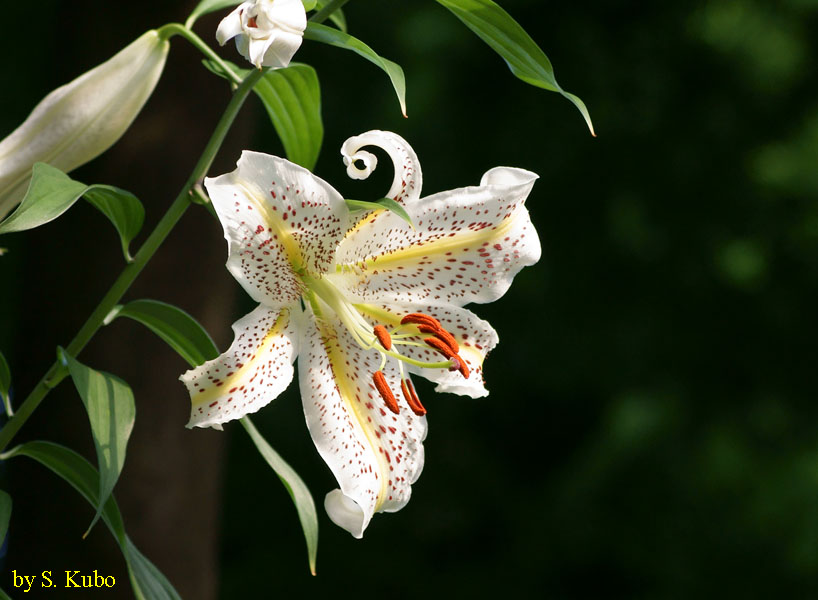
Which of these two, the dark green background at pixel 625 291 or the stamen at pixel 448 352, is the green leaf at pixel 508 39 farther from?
the dark green background at pixel 625 291

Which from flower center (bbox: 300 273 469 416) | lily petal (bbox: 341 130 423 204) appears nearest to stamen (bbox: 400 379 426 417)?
flower center (bbox: 300 273 469 416)

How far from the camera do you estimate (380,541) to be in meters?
2.33

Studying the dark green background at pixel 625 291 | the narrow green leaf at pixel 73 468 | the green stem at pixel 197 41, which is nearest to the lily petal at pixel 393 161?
the green stem at pixel 197 41

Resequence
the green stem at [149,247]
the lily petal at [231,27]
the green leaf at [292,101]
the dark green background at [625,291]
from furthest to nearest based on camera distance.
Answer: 1. the dark green background at [625,291]
2. the green leaf at [292,101]
3. the green stem at [149,247]
4. the lily petal at [231,27]

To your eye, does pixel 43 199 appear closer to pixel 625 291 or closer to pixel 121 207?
pixel 121 207

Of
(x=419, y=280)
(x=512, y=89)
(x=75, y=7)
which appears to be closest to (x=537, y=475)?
(x=512, y=89)

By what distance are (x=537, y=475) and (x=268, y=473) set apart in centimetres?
63

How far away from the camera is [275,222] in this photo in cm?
49

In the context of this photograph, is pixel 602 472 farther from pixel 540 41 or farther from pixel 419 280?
pixel 419 280

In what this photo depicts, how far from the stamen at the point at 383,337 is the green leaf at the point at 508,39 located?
6.1 inches

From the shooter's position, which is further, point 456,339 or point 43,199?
point 456,339

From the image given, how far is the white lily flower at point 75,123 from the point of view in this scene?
0.55 m

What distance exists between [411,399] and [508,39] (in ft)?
0.64

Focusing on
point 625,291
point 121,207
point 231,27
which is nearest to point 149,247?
point 121,207
